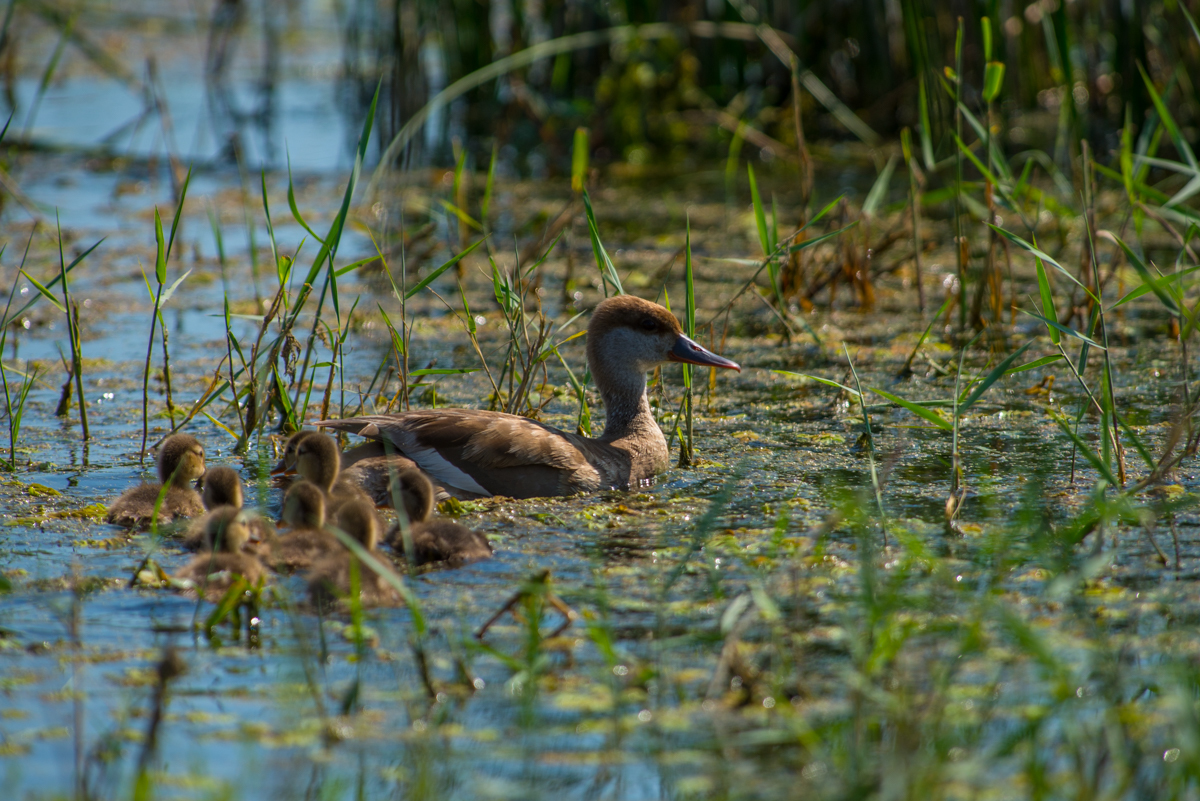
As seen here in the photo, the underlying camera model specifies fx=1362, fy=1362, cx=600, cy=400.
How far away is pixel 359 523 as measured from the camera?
4062 millimetres

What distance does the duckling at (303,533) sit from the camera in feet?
13.3

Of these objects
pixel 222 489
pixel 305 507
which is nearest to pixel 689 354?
pixel 305 507

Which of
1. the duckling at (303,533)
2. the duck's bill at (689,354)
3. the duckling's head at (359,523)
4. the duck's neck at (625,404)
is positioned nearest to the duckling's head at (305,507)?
the duckling at (303,533)

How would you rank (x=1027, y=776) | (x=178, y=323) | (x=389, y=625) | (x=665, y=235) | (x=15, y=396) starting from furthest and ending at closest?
(x=665, y=235)
(x=178, y=323)
(x=15, y=396)
(x=389, y=625)
(x=1027, y=776)

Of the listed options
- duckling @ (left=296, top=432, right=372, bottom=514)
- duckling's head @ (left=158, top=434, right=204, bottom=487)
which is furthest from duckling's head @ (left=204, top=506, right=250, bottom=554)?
duckling's head @ (left=158, top=434, right=204, bottom=487)

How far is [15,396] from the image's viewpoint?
5.89 meters

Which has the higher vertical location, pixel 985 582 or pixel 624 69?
pixel 624 69

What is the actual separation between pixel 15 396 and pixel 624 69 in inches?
235

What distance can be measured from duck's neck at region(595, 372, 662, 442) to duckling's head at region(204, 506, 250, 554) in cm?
178

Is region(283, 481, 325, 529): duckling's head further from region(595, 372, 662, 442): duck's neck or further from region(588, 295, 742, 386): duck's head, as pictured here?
region(588, 295, 742, 386): duck's head

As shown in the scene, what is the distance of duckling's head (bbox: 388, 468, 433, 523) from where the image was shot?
175 inches

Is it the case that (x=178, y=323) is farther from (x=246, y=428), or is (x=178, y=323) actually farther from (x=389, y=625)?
(x=389, y=625)

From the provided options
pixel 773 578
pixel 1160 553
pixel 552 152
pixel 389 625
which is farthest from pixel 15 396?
pixel 552 152

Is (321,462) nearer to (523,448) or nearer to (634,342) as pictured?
(523,448)
